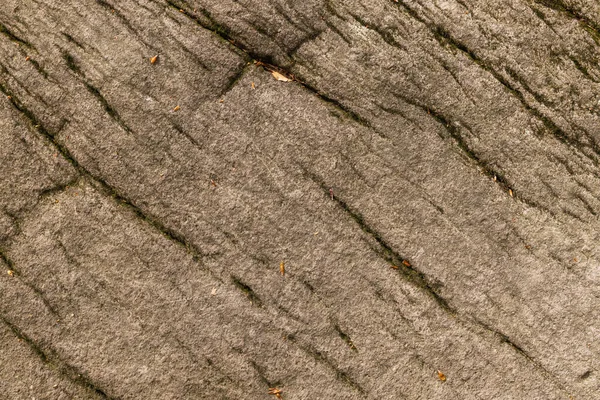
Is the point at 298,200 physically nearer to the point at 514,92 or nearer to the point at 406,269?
the point at 406,269

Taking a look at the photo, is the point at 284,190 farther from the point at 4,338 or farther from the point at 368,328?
the point at 4,338

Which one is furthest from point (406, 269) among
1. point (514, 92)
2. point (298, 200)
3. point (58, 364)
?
point (58, 364)

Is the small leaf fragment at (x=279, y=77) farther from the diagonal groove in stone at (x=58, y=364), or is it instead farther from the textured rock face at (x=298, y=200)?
the diagonal groove in stone at (x=58, y=364)

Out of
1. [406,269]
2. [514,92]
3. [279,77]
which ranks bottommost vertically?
[406,269]

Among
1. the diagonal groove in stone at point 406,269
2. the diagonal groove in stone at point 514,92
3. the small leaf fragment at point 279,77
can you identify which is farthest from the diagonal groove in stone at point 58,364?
the diagonal groove in stone at point 514,92

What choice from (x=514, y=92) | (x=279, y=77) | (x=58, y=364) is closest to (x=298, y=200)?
(x=279, y=77)

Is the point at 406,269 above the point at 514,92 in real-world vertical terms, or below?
below

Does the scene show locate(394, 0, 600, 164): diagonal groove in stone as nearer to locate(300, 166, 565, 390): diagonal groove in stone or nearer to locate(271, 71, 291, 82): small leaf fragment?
locate(271, 71, 291, 82): small leaf fragment

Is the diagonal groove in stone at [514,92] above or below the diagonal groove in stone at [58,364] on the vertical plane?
above

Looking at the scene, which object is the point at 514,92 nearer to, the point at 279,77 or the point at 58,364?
the point at 279,77
